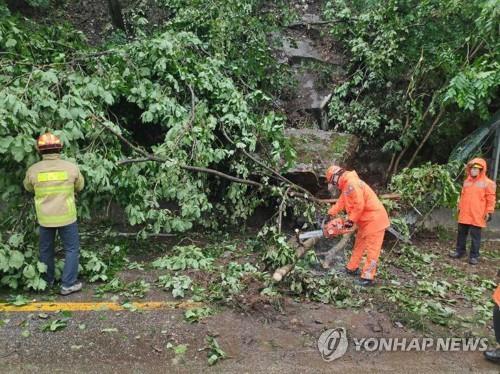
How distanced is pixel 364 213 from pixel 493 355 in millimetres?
2031

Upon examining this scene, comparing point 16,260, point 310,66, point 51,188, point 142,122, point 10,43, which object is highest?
point 310,66

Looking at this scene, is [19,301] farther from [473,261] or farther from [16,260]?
[473,261]

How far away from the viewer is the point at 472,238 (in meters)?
6.41

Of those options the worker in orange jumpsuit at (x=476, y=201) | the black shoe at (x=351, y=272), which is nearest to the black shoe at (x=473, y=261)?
the worker in orange jumpsuit at (x=476, y=201)

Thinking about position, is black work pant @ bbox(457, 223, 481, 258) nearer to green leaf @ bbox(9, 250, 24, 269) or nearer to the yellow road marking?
the yellow road marking

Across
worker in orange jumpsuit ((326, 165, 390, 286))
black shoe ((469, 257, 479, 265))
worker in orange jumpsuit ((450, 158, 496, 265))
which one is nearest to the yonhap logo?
worker in orange jumpsuit ((326, 165, 390, 286))

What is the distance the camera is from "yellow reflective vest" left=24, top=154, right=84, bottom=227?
432 centimetres

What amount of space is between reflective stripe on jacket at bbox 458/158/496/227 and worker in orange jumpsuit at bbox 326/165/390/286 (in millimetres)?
1931

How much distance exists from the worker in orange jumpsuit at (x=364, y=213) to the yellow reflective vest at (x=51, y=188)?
293 cm

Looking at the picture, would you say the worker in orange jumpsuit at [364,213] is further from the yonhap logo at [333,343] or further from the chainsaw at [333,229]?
the yonhap logo at [333,343]

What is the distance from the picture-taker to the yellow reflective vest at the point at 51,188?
4.32m

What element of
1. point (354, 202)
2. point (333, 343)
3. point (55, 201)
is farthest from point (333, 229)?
point (55, 201)

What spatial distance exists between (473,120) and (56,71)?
286 inches

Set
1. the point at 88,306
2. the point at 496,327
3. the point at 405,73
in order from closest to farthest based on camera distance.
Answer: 1. the point at 496,327
2. the point at 88,306
3. the point at 405,73
